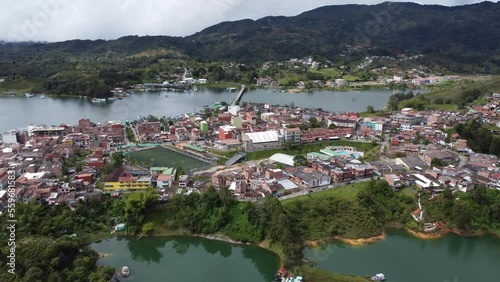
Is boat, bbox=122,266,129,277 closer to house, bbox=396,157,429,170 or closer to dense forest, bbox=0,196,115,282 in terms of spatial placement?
dense forest, bbox=0,196,115,282

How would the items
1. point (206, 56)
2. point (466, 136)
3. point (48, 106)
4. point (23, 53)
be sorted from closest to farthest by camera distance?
point (466, 136), point (48, 106), point (23, 53), point (206, 56)

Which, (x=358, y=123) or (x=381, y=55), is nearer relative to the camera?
(x=358, y=123)

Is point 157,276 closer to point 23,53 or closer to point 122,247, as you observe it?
point 122,247

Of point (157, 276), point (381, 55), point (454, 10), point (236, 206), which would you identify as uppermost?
point (454, 10)

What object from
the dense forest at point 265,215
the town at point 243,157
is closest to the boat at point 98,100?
the town at point 243,157

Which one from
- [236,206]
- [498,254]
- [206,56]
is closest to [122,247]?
[236,206]

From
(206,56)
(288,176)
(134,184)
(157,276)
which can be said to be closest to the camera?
(157,276)

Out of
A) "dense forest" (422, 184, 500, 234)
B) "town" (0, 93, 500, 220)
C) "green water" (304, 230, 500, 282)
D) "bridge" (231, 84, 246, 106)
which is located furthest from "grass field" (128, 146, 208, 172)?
"bridge" (231, 84, 246, 106)

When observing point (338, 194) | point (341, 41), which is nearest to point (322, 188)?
point (338, 194)

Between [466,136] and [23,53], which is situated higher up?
[23,53]
